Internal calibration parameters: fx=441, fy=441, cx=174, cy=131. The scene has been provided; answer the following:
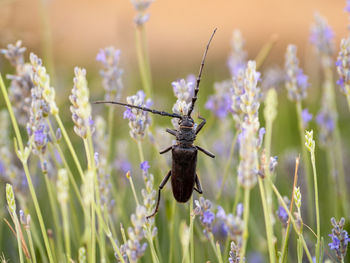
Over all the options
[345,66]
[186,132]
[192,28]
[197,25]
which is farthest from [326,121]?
[192,28]

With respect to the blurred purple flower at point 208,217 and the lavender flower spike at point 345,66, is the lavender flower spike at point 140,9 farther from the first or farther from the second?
the blurred purple flower at point 208,217

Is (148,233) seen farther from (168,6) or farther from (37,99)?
(168,6)

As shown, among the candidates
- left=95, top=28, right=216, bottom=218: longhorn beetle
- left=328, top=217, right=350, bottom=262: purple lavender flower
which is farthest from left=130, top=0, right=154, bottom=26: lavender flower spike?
left=328, top=217, right=350, bottom=262: purple lavender flower

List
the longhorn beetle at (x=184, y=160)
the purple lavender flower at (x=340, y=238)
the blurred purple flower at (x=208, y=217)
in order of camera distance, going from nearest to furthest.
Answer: the purple lavender flower at (x=340, y=238) < the blurred purple flower at (x=208, y=217) < the longhorn beetle at (x=184, y=160)

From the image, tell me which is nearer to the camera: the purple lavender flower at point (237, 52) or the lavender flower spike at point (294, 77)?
the lavender flower spike at point (294, 77)

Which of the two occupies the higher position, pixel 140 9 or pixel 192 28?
pixel 192 28

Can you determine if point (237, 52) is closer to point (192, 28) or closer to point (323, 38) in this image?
point (323, 38)

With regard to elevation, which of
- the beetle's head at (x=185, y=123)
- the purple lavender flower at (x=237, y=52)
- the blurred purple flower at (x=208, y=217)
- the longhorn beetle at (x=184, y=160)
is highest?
the purple lavender flower at (x=237, y=52)

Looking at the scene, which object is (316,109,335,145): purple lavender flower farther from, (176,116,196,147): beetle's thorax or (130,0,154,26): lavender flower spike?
(130,0,154,26): lavender flower spike

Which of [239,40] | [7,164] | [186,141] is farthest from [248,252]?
[7,164]

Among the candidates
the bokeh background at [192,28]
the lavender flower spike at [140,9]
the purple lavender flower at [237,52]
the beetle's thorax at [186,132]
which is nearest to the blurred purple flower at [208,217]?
the beetle's thorax at [186,132]

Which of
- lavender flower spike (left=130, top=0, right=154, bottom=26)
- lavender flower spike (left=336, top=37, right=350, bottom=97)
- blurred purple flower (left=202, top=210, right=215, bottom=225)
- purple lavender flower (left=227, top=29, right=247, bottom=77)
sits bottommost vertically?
blurred purple flower (left=202, top=210, right=215, bottom=225)
